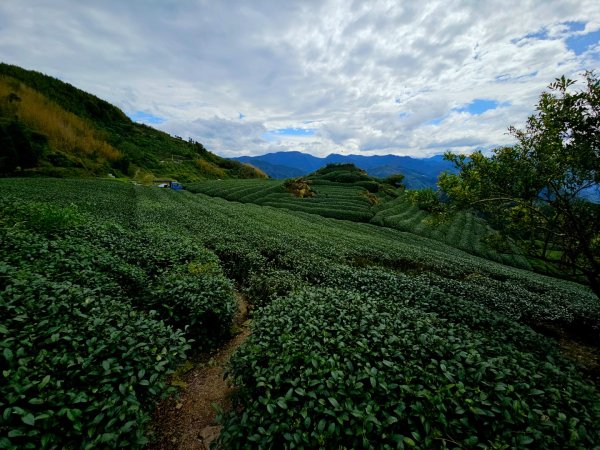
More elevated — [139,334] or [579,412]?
[579,412]

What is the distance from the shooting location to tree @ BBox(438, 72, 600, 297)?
712cm

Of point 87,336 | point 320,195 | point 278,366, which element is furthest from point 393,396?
point 320,195

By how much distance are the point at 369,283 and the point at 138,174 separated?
2483 inches

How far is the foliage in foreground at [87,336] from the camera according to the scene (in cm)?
355

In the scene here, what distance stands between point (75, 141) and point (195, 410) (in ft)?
215

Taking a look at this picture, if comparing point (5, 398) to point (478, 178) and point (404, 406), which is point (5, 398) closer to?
point (404, 406)

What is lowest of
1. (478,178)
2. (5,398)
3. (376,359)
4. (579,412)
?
(5,398)

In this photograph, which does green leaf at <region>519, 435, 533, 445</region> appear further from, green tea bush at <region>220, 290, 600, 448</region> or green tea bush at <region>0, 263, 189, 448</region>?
green tea bush at <region>0, 263, 189, 448</region>

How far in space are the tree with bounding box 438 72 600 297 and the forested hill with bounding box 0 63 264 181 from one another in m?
48.9

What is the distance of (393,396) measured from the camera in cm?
445

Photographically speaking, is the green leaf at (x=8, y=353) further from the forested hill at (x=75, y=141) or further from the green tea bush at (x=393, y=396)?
the forested hill at (x=75, y=141)

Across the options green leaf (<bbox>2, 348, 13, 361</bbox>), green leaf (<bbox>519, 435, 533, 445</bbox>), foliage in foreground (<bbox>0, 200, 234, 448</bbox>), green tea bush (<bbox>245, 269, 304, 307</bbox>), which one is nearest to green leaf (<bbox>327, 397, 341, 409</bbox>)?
green leaf (<bbox>519, 435, 533, 445</bbox>)

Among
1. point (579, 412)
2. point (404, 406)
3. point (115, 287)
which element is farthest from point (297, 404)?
point (115, 287)

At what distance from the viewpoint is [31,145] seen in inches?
1471
